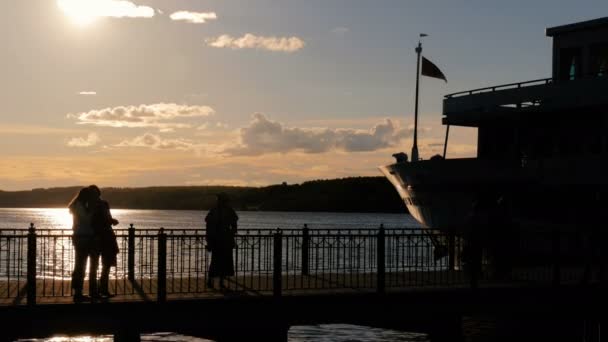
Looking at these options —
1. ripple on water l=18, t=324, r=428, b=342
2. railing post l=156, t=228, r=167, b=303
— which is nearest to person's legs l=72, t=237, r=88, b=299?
railing post l=156, t=228, r=167, b=303

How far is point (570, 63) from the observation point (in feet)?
132

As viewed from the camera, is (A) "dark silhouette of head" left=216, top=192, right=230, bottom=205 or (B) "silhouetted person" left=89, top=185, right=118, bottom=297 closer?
(B) "silhouetted person" left=89, top=185, right=118, bottom=297

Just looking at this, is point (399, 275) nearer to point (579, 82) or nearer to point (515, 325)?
point (515, 325)

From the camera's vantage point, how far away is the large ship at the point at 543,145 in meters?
36.3

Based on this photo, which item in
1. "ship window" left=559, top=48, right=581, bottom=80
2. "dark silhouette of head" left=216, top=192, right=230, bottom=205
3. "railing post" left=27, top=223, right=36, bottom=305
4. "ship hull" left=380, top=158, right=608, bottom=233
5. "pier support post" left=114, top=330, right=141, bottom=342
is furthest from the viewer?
"ship window" left=559, top=48, right=581, bottom=80

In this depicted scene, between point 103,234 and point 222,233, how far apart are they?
2.93 meters

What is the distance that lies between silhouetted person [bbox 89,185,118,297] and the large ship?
2083 centimetres

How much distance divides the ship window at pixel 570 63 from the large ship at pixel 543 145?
0.13 feet

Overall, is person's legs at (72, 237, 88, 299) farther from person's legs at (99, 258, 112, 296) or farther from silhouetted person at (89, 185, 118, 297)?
person's legs at (99, 258, 112, 296)

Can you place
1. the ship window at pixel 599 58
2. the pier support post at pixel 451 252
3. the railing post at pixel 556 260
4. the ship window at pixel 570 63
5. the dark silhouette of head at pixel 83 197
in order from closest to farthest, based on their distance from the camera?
the dark silhouette of head at pixel 83 197 → the railing post at pixel 556 260 → the pier support post at pixel 451 252 → the ship window at pixel 599 58 → the ship window at pixel 570 63

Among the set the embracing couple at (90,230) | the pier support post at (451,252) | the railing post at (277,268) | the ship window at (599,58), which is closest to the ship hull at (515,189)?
the ship window at (599,58)

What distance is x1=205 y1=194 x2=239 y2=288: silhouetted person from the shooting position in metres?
19.4

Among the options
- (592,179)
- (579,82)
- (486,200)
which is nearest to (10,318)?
(486,200)

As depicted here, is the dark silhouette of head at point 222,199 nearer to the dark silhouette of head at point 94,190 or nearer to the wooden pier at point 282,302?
the wooden pier at point 282,302
